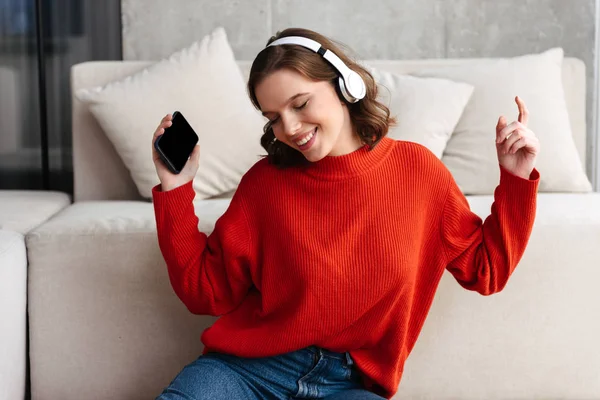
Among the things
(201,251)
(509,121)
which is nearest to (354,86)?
(201,251)

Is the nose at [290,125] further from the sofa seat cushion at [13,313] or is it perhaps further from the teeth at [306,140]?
the sofa seat cushion at [13,313]

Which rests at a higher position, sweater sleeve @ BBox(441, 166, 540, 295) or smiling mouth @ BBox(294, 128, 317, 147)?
smiling mouth @ BBox(294, 128, 317, 147)

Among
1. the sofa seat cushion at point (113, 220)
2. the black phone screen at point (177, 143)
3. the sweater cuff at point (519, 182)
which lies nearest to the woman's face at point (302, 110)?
the black phone screen at point (177, 143)

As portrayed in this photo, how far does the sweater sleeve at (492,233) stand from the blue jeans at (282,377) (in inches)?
10.1

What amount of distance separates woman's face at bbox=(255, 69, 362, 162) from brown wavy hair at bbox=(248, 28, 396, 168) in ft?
0.04

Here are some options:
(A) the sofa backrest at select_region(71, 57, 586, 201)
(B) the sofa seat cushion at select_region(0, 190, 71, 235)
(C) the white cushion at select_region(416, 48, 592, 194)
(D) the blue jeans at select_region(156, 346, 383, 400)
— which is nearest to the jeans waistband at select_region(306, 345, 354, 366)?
(D) the blue jeans at select_region(156, 346, 383, 400)

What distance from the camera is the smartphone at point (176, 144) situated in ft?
4.21

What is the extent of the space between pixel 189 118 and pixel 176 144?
27.3 inches

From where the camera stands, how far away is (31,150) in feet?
8.75

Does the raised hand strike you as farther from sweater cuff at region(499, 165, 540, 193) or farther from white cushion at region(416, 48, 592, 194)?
white cushion at region(416, 48, 592, 194)

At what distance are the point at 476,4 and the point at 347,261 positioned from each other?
1623 millimetres

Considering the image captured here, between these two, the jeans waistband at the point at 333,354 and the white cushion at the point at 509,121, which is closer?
the jeans waistband at the point at 333,354

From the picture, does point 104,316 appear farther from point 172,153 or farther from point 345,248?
point 345,248

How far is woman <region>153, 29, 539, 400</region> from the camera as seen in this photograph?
4.11ft
